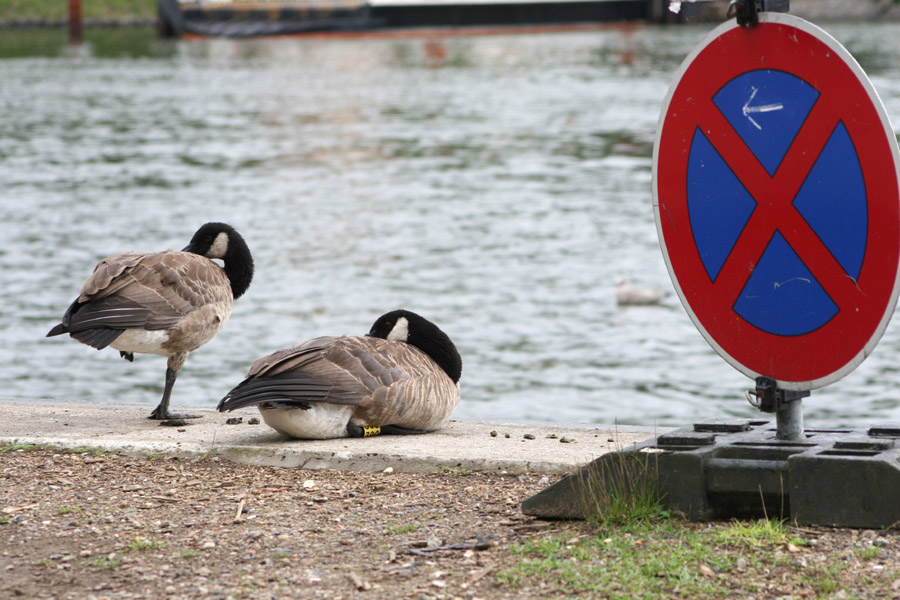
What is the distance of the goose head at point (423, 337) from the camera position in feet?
21.0

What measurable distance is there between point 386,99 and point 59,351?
1184 inches

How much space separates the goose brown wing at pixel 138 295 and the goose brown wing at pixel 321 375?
997 mm

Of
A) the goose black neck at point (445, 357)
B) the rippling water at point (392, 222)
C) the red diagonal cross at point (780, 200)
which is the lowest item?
the rippling water at point (392, 222)

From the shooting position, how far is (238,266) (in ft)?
23.5

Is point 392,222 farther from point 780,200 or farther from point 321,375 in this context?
point 780,200

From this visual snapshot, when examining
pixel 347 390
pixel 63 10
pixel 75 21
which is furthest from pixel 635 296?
pixel 63 10

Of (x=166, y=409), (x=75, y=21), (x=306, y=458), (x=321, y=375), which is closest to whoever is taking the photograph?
(x=306, y=458)

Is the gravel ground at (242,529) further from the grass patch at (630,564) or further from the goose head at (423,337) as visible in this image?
the goose head at (423,337)

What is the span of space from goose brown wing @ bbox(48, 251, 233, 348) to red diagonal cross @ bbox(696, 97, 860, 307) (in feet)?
11.6

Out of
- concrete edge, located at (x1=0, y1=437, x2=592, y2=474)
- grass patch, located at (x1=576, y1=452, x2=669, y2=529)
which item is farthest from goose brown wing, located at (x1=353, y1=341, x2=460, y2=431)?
grass patch, located at (x1=576, y1=452, x2=669, y2=529)

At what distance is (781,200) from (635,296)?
11.3m

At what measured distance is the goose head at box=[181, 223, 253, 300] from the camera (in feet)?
23.4

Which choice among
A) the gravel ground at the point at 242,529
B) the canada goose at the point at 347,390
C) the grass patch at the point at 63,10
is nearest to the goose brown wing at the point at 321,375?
the canada goose at the point at 347,390

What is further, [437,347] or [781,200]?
[437,347]
